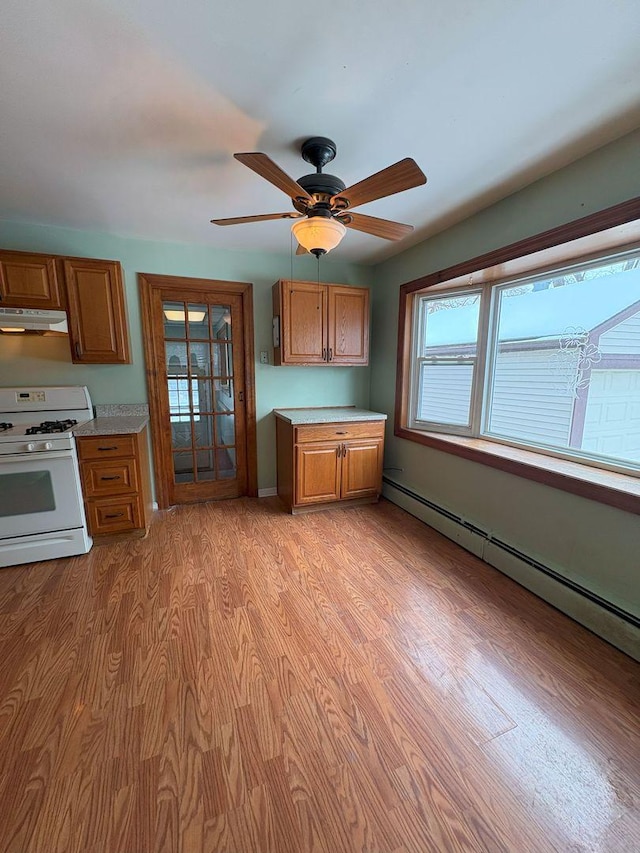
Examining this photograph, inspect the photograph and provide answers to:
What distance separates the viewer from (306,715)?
1365 millimetres

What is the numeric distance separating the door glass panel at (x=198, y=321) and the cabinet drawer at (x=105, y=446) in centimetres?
116

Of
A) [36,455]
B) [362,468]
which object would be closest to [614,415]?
[362,468]

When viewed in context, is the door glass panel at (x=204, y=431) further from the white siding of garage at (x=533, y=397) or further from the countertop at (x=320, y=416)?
the white siding of garage at (x=533, y=397)

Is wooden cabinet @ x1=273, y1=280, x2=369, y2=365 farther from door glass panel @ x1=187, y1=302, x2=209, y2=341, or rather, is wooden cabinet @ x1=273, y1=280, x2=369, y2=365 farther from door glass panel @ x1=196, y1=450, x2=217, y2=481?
door glass panel @ x1=196, y1=450, x2=217, y2=481

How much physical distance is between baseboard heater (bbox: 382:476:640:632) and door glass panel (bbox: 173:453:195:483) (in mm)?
2098

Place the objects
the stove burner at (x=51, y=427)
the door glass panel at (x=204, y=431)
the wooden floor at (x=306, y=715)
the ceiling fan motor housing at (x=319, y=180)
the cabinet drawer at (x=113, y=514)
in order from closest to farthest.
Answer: the wooden floor at (x=306, y=715)
the ceiling fan motor housing at (x=319, y=180)
the stove burner at (x=51, y=427)
the cabinet drawer at (x=113, y=514)
the door glass panel at (x=204, y=431)

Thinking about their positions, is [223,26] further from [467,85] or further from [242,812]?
[242,812]

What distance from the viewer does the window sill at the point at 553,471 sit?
173cm

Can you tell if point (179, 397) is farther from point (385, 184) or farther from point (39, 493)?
point (385, 184)

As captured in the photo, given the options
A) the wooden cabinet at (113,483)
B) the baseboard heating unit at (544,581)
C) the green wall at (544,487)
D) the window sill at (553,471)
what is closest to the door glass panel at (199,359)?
the wooden cabinet at (113,483)

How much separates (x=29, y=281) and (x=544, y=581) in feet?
13.0

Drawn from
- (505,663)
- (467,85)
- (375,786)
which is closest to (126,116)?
(467,85)

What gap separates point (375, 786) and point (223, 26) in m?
2.52

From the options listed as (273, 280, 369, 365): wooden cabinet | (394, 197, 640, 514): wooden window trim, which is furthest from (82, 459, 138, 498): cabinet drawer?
(394, 197, 640, 514): wooden window trim
